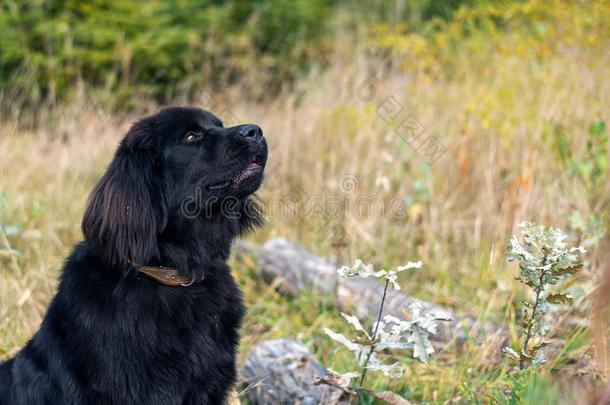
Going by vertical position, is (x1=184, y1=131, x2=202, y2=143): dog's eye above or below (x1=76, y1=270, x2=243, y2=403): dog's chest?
above

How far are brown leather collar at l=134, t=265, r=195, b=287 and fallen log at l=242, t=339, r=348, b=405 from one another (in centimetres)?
66

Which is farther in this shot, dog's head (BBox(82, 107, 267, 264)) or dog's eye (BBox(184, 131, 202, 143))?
dog's eye (BBox(184, 131, 202, 143))

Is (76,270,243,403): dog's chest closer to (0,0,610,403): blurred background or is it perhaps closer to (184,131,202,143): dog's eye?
(184,131,202,143): dog's eye

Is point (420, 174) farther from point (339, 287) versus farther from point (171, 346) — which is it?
point (171, 346)

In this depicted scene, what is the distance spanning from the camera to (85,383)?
261 cm

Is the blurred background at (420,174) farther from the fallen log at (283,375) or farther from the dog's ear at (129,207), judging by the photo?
the dog's ear at (129,207)

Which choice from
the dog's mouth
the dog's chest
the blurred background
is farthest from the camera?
the blurred background

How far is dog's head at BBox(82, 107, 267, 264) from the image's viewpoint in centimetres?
277

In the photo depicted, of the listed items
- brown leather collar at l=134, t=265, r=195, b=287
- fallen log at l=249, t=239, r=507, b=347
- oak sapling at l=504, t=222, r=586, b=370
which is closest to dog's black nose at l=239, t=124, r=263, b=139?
brown leather collar at l=134, t=265, r=195, b=287

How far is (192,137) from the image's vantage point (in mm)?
3062

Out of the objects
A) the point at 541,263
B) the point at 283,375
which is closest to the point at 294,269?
the point at 283,375

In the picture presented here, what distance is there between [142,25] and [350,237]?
20.4ft

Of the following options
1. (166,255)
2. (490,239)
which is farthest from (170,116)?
(490,239)

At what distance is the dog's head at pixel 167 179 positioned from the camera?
9.10ft
